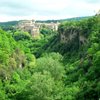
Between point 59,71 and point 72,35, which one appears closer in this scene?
point 59,71

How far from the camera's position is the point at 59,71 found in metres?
82.4

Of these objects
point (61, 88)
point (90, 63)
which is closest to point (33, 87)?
point (61, 88)

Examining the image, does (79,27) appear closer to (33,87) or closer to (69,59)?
(69,59)

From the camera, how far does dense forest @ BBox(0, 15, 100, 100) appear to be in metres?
62.6

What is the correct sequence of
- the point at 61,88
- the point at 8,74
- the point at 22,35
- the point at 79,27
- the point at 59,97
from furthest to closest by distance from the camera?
the point at 22,35 → the point at 79,27 → the point at 8,74 → the point at 61,88 → the point at 59,97

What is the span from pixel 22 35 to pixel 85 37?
3173 inches

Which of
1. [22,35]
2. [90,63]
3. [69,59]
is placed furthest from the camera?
[22,35]

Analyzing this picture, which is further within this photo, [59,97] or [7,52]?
[7,52]

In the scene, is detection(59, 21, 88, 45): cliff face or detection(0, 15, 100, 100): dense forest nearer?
detection(0, 15, 100, 100): dense forest

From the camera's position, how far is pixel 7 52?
91.9 m

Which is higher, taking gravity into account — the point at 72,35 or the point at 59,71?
the point at 72,35

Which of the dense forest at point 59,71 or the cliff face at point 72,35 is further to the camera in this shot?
the cliff face at point 72,35

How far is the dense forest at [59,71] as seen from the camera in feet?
205

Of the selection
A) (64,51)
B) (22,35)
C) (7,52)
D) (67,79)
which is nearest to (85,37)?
(64,51)
